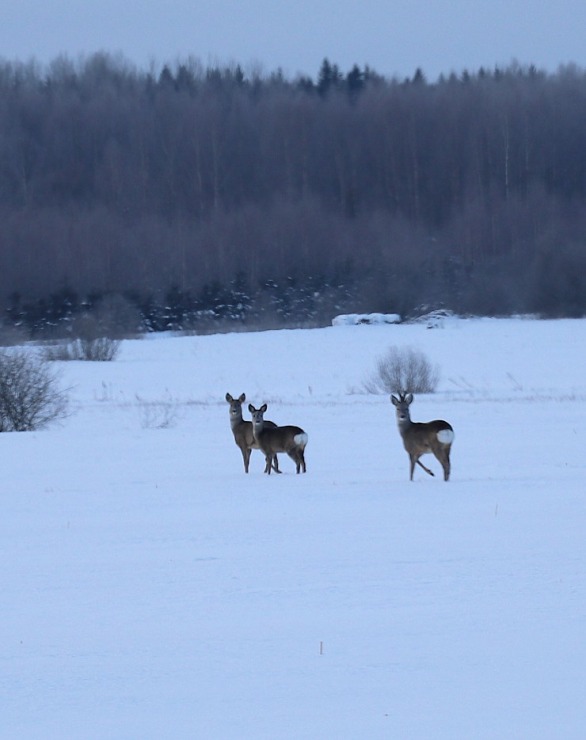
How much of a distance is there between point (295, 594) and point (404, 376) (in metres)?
26.4

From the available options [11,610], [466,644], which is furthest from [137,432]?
[466,644]

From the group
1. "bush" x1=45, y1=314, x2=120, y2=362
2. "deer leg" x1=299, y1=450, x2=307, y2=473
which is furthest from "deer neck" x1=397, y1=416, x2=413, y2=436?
"bush" x1=45, y1=314, x2=120, y2=362

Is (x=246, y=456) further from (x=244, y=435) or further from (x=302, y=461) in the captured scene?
(x=302, y=461)

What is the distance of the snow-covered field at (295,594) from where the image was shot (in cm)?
557

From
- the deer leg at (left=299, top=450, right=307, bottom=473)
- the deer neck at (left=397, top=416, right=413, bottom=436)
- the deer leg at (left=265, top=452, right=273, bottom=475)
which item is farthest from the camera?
the deer leg at (left=265, top=452, right=273, bottom=475)

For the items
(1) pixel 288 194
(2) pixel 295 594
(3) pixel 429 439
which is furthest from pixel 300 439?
(1) pixel 288 194

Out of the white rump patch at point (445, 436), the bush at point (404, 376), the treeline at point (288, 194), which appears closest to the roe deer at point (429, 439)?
the white rump patch at point (445, 436)

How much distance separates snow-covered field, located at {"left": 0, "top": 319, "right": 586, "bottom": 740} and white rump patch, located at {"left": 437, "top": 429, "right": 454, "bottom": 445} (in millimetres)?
516

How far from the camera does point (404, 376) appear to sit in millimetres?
33844

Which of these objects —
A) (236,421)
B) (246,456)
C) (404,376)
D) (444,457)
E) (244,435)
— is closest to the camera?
(444,457)

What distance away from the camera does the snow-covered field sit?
18.3 ft

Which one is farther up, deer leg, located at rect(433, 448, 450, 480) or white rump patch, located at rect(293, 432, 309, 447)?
white rump patch, located at rect(293, 432, 309, 447)

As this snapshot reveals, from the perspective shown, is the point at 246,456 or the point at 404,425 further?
the point at 246,456

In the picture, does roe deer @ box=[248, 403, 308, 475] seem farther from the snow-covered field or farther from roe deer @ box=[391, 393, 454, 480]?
roe deer @ box=[391, 393, 454, 480]
